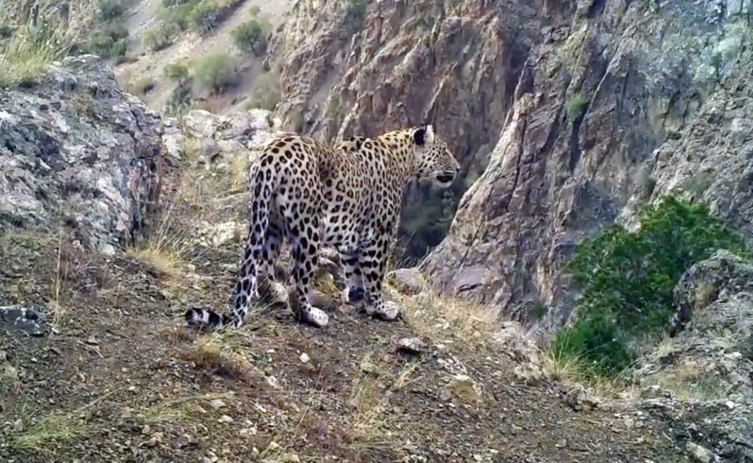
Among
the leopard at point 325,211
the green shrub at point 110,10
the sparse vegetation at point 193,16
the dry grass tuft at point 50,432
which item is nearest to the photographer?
the dry grass tuft at point 50,432

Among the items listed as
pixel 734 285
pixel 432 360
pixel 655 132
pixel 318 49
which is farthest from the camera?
pixel 318 49

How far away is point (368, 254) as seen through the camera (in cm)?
970

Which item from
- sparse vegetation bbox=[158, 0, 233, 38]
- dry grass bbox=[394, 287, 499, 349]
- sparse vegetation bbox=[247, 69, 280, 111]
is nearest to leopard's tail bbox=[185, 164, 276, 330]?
dry grass bbox=[394, 287, 499, 349]

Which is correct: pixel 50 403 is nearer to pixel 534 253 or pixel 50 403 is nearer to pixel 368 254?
pixel 368 254

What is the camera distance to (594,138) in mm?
35469

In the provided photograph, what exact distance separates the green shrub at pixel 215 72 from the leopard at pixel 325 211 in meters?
42.7

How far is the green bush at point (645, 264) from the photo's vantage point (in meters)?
18.2

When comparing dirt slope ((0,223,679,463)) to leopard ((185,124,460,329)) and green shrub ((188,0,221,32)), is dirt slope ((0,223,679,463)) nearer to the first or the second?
leopard ((185,124,460,329))

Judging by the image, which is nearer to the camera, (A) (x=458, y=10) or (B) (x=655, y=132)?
(B) (x=655, y=132)

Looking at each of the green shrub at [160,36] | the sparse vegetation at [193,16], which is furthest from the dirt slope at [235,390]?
the sparse vegetation at [193,16]

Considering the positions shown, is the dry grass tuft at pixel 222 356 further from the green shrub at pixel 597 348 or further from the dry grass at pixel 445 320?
the green shrub at pixel 597 348

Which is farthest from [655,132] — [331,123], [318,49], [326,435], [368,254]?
[326,435]

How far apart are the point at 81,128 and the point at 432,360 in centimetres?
333

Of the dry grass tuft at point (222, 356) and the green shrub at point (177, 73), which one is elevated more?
the dry grass tuft at point (222, 356)
